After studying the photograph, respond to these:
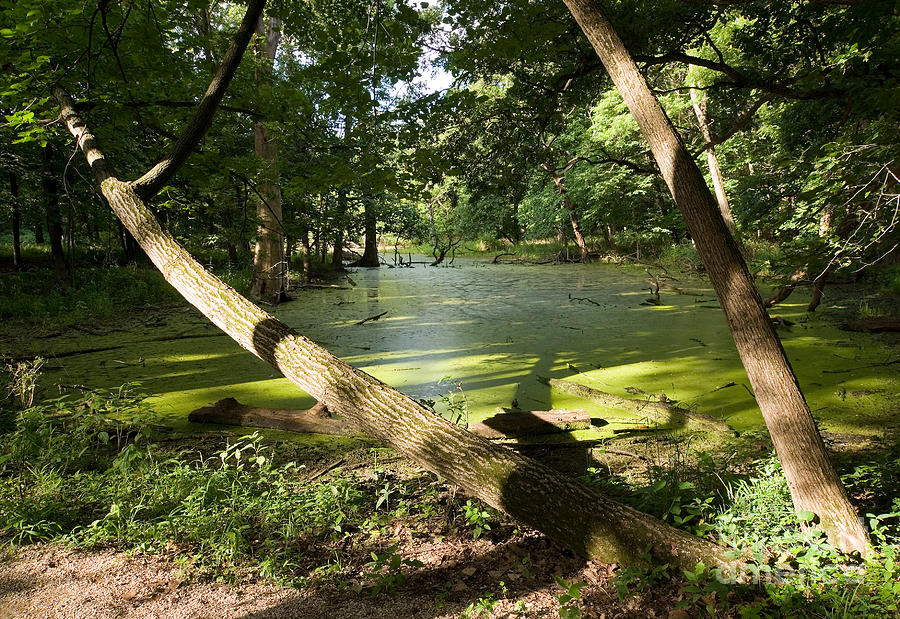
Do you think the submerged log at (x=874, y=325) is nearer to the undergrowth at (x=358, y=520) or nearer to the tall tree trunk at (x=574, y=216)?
the undergrowth at (x=358, y=520)

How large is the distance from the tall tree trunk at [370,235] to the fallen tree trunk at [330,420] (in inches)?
460

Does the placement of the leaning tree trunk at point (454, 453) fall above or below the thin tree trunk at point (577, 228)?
below

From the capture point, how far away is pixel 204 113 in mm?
2764

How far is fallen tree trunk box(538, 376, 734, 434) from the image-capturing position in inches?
142

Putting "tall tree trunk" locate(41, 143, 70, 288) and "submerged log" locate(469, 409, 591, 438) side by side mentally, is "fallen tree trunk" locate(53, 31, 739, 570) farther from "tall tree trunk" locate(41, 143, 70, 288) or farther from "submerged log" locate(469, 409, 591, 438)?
"tall tree trunk" locate(41, 143, 70, 288)

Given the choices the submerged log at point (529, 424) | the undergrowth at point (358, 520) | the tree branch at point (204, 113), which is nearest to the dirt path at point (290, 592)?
the undergrowth at point (358, 520)

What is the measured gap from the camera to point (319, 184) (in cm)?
477

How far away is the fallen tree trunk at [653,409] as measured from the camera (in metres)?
3.61

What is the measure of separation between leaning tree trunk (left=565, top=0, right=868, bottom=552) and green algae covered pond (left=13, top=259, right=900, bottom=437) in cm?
171

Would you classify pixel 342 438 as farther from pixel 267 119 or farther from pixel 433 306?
pixel 433 306

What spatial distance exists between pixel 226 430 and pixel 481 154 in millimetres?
4589

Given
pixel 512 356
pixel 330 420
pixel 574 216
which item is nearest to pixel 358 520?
pixel 330 420

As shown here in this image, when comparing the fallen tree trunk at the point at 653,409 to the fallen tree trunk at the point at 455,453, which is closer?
the fallen tree trunk at the point at 455,453

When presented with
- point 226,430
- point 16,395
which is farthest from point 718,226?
point 16,395
